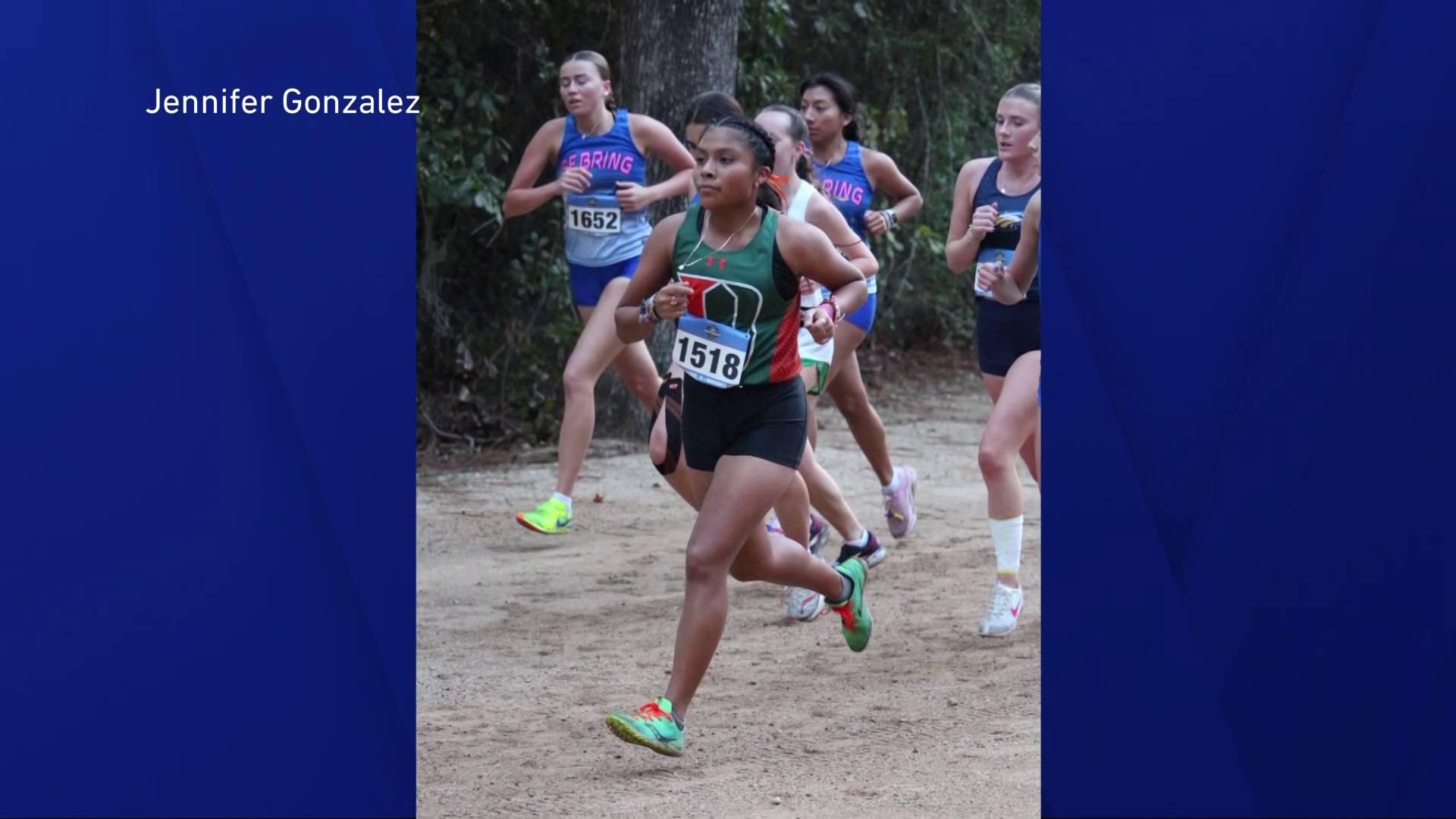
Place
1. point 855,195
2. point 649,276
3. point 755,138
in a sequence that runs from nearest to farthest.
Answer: point 755,138, point 649,276, point 855,195

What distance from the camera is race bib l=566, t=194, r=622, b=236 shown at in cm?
815

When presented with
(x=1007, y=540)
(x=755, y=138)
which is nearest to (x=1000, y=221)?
(x=1007, y=540)

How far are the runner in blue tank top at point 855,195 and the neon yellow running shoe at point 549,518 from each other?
1173 millimetres

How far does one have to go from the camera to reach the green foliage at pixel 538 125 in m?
11.3

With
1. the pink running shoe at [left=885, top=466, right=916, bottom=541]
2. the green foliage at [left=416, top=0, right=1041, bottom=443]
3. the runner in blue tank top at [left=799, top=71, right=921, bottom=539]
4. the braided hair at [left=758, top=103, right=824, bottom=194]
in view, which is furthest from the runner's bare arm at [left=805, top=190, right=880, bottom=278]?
the green foliage at [left=416, top=0, right=1041, bottom=443]

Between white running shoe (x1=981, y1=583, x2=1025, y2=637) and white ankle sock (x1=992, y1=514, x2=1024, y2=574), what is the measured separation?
0.10 m

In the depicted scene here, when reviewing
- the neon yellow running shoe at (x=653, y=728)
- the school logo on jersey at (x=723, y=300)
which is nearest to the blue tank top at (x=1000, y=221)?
the school logo on jersey at (x=723, y=300)

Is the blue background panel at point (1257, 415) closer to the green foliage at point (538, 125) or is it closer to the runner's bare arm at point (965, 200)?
the runner's bare arm at point (965, 200)

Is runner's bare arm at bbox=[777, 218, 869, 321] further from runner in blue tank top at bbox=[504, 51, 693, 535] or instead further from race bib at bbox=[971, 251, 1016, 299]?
runner in blue tank top at bbox=[504, 51, 693, 535]

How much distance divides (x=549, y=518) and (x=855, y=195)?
199 centimetres

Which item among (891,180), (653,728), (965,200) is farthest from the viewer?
(891,180)

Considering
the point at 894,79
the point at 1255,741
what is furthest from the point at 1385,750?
the point at 894,79

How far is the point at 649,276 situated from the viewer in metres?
5.32

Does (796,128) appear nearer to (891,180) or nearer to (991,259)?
(991,259)
